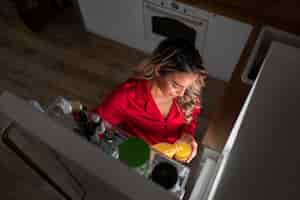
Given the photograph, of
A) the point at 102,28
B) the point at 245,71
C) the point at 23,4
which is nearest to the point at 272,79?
the point at 245,71

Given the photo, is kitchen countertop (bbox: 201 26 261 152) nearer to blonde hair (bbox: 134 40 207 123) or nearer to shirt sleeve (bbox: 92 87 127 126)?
blonde hair (bbox: 134 40 207 123)

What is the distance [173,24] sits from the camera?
1440mm

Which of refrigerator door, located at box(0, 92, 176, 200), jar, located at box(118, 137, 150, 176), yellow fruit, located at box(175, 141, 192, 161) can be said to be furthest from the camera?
yellow fruit, located at box(175, 141, 192, 161)

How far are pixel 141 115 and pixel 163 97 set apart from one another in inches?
4.5

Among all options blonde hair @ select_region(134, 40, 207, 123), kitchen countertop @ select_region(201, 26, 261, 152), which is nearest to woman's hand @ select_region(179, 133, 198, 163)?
blonde hair @ select_region(134, 40, 207, 123)

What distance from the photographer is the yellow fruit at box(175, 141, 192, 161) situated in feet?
3.77

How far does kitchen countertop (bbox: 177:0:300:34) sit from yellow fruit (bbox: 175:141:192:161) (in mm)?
511

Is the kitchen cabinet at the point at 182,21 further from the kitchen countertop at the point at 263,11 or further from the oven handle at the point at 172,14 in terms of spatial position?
the kitchen countertop at the point at 263,11

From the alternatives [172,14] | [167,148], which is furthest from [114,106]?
[172,14]

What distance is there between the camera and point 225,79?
5.59 feet

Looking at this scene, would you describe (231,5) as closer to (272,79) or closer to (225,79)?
(272,79)

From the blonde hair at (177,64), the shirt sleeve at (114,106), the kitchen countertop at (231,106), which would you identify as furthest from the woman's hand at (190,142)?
the kitchen countertop at (231,106)

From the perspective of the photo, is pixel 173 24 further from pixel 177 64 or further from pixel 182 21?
pixel 177 64

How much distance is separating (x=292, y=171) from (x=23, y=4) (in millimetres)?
Result: 1723
